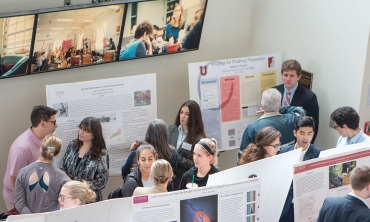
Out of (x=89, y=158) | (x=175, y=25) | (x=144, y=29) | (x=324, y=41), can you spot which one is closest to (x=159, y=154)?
(x=89, y=158)

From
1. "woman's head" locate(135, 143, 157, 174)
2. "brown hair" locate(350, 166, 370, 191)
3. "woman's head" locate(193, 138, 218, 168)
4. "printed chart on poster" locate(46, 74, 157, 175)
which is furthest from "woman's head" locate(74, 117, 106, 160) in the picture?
"brown hair" locate(350, 166, 370, 191)

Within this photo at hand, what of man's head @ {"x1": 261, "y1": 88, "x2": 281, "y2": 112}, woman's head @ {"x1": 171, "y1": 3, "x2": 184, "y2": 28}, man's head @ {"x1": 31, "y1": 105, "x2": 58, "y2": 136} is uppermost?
woman's head @ {"x1": 171, "y1": 3, "x2": 184, "y2": 28}

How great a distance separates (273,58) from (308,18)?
676 millimetres

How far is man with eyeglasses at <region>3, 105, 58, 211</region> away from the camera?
6094 mm

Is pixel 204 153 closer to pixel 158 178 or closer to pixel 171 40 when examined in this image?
pixel 158 178

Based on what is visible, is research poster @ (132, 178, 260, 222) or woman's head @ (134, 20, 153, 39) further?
woman's head @ (134, 20, 153, 39)

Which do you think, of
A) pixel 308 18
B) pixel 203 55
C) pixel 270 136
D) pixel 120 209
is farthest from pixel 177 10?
pixel 120 209

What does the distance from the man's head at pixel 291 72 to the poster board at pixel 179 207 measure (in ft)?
8.44

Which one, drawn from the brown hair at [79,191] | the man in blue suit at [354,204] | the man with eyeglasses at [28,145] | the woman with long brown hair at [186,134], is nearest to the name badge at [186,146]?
the woman with long brown hair at [186,134]

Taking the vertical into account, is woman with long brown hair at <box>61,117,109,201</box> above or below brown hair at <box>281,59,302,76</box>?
below

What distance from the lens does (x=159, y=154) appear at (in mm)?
6262

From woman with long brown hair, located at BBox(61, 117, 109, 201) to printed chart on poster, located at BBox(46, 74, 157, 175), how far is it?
1.19 ft

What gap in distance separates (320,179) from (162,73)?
304 cm

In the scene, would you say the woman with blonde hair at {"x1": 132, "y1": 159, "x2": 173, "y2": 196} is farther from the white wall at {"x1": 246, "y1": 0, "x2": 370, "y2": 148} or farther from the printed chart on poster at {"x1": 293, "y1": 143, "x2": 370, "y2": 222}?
the white wall at {"x1": 246, "y1": 0, "x2": 370, "y2": 148}
